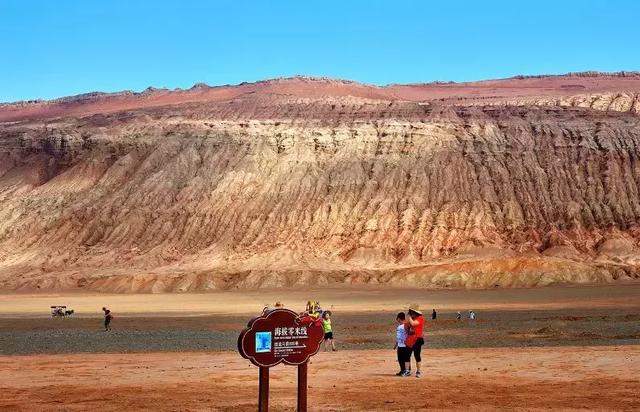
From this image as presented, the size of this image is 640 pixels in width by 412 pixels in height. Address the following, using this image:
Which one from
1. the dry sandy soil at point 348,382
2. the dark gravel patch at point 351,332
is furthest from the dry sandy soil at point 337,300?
the dry sandy soil at point 348,382

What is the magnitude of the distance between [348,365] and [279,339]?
10065 millimetres

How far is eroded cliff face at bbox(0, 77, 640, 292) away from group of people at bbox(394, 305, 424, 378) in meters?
58.6

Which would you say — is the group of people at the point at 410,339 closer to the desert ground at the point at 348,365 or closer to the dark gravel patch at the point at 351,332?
the desert ground at the point at 348,365

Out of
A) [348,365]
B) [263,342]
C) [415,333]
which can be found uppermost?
[415,333]

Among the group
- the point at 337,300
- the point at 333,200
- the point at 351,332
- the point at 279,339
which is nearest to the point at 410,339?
the point at 279,339

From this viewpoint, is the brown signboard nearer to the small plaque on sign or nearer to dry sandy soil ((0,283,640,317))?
the small plaque on sign

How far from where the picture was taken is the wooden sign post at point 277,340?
44.1 feet

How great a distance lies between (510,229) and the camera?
92.9 m

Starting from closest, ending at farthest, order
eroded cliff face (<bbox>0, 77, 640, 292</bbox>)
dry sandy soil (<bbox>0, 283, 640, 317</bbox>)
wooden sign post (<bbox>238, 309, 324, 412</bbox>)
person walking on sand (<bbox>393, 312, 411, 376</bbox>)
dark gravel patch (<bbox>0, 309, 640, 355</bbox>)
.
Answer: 1. wooden sign post (<bbox>238, 309, 324, 412</bbox>)
2. person walking on sand (<bbox>393, 312, 411, 376</bbox>)
3. dark gravel patch (<bbox>0, 309, 640, 355</bbox>)
4. dry sandy soil (<bbox>0, 283, 640, 317</bbox>)
5. eroded cliff face (<bbox>0, 77, 640, 292</bbox>)

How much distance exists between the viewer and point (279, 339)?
13664mm

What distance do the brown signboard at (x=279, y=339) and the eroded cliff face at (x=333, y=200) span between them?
6570 cm

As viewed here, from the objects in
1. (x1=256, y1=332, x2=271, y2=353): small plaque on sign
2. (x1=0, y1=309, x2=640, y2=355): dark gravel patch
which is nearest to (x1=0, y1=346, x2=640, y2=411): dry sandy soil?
(x1=256, y1=332, x2=271, y2=353): small plaque on sign

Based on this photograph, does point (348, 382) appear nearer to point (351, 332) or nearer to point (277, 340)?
point (277, 340)

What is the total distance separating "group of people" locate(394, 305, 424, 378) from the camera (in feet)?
66.7
